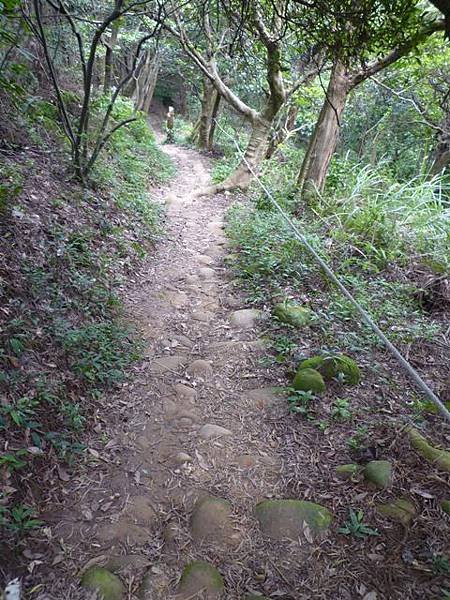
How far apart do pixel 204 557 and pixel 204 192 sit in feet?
24.8

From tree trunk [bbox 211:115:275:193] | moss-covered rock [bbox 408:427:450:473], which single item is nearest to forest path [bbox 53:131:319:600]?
moss-covered rock [bbox 408:427:450:473]

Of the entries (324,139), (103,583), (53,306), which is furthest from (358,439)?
(324,139)

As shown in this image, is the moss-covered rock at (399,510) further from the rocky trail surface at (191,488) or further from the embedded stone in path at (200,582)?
the embedded stone in path at (200,582)

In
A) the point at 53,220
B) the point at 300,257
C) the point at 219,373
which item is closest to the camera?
the point at 219,373

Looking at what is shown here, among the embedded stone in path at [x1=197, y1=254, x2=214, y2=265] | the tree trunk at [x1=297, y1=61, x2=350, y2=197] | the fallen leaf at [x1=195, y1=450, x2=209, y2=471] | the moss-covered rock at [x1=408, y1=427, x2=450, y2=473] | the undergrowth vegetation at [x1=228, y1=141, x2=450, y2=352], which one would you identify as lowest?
the fallen leaf at [x1=195, y1=450, x2=209, y2=471]

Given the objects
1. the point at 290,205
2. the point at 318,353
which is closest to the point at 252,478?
the point at 318,353

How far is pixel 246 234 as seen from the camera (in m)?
5.68

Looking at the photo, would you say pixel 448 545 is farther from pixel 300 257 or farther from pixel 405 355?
pixel 300 257

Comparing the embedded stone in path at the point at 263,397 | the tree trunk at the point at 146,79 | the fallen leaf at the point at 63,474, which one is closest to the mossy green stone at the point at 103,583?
the fallen leaf at the point at 63,474

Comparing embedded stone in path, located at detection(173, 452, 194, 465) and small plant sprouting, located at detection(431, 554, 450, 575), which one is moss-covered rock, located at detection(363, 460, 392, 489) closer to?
small plant sprouting, located at detection(431, 554, 450, 575)

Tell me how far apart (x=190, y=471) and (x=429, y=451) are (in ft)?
4.32

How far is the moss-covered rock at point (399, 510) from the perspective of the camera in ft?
6.22

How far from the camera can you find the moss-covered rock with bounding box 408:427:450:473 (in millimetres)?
2158

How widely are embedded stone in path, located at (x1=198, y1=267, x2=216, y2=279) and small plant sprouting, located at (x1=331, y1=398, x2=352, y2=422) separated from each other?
248 cm
